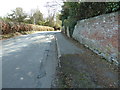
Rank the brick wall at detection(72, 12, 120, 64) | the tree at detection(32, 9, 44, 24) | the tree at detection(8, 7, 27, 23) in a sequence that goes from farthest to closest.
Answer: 1. the tree at detection(32, 9, 44, 24)
2. the tree at detection(8, 7, 27, 23)
3. the brick wall at detection(72, 12, 120, 64)

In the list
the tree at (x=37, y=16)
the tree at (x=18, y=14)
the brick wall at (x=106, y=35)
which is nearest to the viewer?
the brick wall at (x=106, y=35)

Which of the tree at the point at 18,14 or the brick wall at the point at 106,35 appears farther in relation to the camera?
the tree at the point at 18,14

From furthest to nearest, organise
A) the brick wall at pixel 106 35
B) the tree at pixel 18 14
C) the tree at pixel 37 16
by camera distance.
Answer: the tree at pixel 37 16, the tree at pixel 18 14, the brick wall at pixel 106 35

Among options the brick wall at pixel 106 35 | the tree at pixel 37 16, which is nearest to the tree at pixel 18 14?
the tree at pixel 37 16

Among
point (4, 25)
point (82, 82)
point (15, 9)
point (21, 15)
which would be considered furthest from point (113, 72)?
point (15, 9)

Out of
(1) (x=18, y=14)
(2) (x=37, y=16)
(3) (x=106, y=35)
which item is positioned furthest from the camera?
(2) (x=37, y=16)

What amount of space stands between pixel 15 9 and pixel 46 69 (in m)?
40.4

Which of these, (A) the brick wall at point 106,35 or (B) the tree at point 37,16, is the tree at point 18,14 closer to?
(B) the tree at point 37,16

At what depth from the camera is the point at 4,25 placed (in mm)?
15055

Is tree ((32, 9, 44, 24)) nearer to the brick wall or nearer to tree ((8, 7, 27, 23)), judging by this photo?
tree ((8, 7, 27, 23))

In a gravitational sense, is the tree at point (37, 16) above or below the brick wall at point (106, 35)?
above

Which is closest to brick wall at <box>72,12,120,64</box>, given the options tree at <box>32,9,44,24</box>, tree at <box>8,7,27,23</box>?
tree at <box>8,7,27,23</box>

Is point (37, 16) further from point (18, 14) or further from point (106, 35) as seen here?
point (106, 35)

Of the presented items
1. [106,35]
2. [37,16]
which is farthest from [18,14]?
[106,35]
